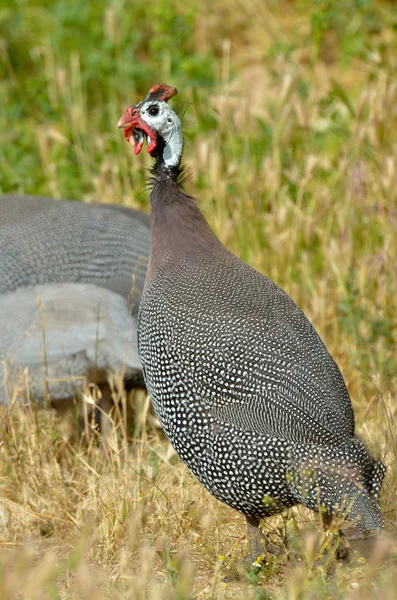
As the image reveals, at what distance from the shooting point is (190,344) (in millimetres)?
3068

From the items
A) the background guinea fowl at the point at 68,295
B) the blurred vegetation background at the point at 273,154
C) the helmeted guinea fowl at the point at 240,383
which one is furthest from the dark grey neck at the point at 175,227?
the background guinea fowl at the point at 68,295

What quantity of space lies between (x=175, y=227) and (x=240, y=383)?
25.0 inches

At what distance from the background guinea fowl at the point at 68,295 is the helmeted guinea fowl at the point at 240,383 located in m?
0.75

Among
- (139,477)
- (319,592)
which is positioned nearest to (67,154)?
(139,477)

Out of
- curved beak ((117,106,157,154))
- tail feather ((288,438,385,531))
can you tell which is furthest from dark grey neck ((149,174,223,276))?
tail feather ((288,438,385,531))

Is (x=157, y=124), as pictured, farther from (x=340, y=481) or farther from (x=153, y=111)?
(x=340, y=481)

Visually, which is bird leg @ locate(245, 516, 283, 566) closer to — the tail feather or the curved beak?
the tail feather

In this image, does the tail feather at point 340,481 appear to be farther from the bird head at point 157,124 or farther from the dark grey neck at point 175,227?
the bird head at point 157,124

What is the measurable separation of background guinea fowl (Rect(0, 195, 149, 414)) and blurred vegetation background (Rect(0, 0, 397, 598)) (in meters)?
0.47

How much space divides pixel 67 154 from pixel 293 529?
326 centimetres

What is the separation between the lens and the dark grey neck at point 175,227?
3332 mm

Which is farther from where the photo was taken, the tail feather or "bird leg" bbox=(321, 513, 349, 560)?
"bird leg" bbox=(321, 513, 349, 560)

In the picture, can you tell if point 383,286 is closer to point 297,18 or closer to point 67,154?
point 67,154

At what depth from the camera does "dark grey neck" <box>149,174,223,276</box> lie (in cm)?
333
